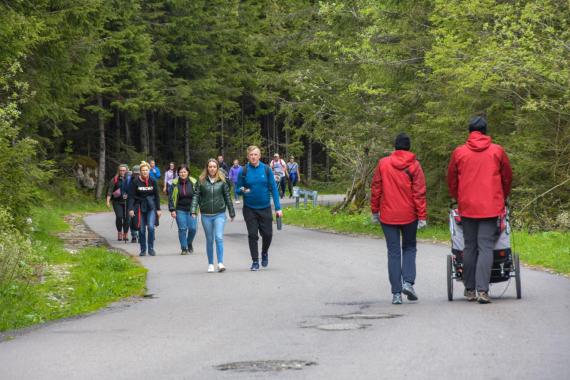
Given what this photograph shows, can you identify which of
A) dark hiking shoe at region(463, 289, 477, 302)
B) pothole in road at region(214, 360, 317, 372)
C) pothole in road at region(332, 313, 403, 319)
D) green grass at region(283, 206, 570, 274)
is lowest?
green grass at region(283, 206, 570, 274)

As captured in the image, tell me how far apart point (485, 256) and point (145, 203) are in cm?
1180

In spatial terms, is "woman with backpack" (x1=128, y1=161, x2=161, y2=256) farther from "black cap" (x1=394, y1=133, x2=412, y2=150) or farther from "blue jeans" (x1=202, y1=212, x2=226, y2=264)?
"black cap" (x1=394, y1=133, x2=412, y2=150)

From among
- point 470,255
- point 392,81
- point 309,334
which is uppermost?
point 392,81

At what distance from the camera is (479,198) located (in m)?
12.2

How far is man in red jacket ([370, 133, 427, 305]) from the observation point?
12.7 m

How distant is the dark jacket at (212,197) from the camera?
18406mm

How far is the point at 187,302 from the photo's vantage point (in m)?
13.6

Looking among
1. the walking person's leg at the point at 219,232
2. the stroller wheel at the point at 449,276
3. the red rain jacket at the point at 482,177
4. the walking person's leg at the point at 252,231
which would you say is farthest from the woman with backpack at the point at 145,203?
the red rain jacket at the point at 482,177

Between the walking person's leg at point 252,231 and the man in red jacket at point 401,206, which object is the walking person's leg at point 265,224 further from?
the man in red jacket at point 401,206

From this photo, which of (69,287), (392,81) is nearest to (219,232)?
(69,287)

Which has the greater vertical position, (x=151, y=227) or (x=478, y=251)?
(x=478, y=251)

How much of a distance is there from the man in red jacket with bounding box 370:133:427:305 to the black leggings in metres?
14.1

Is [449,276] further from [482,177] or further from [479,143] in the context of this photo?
[479,143]

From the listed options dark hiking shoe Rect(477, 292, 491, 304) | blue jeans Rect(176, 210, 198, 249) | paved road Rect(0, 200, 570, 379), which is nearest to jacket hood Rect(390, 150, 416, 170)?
paved road Rect(0, 200, 570, 379)
